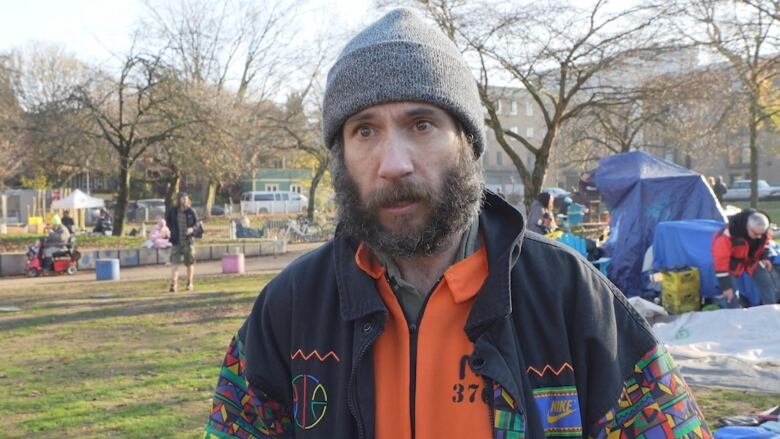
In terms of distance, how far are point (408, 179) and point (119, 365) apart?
693cm

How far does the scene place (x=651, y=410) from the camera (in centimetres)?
153

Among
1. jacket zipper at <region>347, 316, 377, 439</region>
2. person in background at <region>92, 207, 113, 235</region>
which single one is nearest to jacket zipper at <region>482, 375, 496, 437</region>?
jacket zipper at <region>347, 316, 377, 439</region>

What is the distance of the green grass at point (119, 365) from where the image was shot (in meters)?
5.76

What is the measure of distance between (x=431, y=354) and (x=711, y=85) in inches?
665

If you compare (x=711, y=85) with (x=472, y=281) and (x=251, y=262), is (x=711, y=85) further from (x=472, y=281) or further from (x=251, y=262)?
(x=472, y=281)

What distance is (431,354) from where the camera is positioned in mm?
1576

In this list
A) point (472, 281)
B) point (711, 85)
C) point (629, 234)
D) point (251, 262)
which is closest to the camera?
point (472, 281)

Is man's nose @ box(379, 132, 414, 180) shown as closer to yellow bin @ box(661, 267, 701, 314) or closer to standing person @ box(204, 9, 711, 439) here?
standing person @ box(204, 9, 711, 439)

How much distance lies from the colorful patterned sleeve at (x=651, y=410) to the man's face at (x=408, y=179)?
54cm

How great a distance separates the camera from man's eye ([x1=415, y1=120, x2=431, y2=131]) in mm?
1696

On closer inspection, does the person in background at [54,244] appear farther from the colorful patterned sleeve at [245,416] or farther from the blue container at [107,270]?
the colorful patterned sleeve at [245,416]

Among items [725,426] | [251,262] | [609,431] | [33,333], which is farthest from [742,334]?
[251,262]

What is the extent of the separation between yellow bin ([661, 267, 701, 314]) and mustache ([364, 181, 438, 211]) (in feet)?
28.7

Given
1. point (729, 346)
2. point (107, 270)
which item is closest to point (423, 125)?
point (729, 346)
